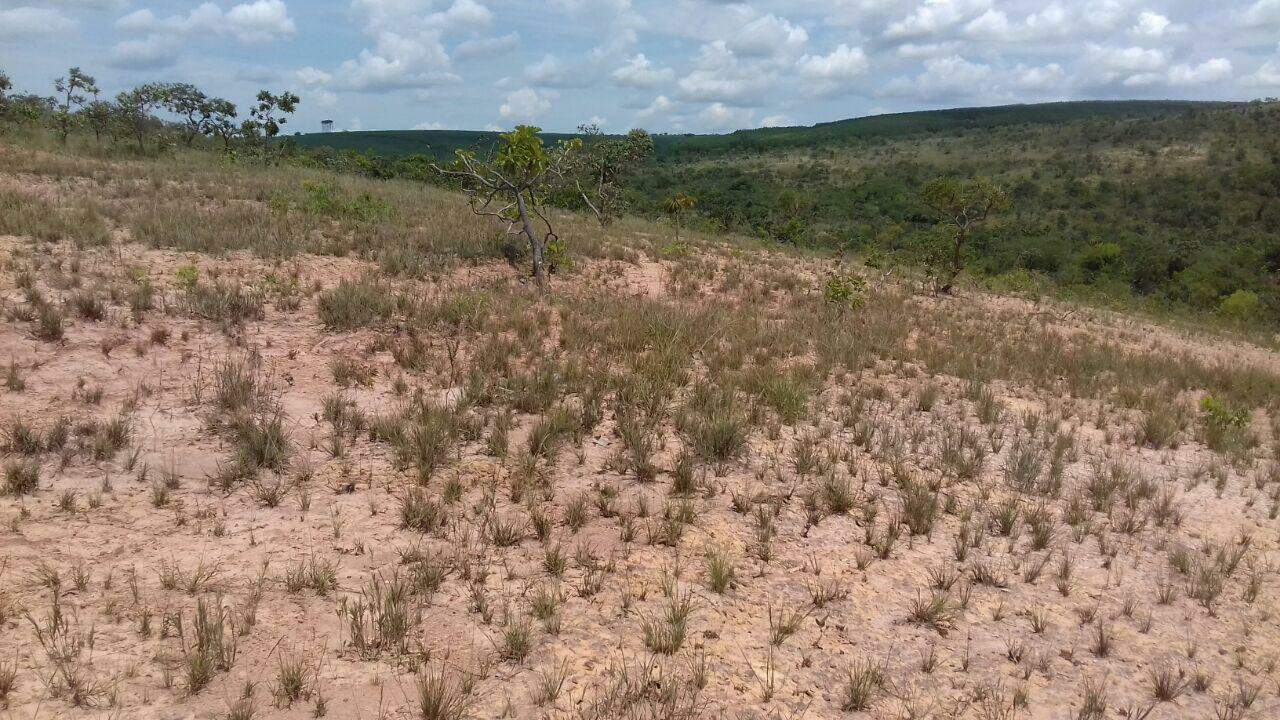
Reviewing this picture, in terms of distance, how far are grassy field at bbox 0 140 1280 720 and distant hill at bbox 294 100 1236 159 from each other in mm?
94960

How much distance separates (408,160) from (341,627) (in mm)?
43105

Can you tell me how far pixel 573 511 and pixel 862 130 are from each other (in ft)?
416

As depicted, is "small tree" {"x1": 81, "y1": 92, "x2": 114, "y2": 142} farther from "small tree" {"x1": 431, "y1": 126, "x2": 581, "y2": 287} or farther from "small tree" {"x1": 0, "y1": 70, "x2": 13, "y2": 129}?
"small tree" {"x1": 431, "y1": 126, "x2": 581, "y2": 287}

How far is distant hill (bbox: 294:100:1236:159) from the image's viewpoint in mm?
100938

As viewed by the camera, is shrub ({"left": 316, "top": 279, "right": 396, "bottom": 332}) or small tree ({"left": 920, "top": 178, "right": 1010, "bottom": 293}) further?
small tree ({"left": 920, "top": 178, "right": 1010, "bottom": 293})

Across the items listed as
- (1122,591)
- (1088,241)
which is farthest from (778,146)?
(1122,591)

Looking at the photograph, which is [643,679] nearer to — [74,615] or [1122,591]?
[74,615]

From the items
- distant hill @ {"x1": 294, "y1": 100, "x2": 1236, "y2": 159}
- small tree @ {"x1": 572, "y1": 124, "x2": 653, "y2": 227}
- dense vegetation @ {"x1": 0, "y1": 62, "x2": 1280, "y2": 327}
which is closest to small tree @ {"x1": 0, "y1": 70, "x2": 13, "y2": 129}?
dense vegetation @ {"x1": 0, "y1": 62, "x2": 1280, "y2": 327}

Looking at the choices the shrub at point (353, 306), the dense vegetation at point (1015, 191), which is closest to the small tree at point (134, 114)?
the dense vegetation at point (1015, 191)

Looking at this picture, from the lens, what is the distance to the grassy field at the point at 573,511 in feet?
9.92

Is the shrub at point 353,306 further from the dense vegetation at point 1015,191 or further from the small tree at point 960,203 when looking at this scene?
the small tree at point 960,203

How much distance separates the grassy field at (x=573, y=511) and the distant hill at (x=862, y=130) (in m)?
95.0

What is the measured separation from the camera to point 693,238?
18.2 m

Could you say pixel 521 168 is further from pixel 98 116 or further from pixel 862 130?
pixel 862 130
